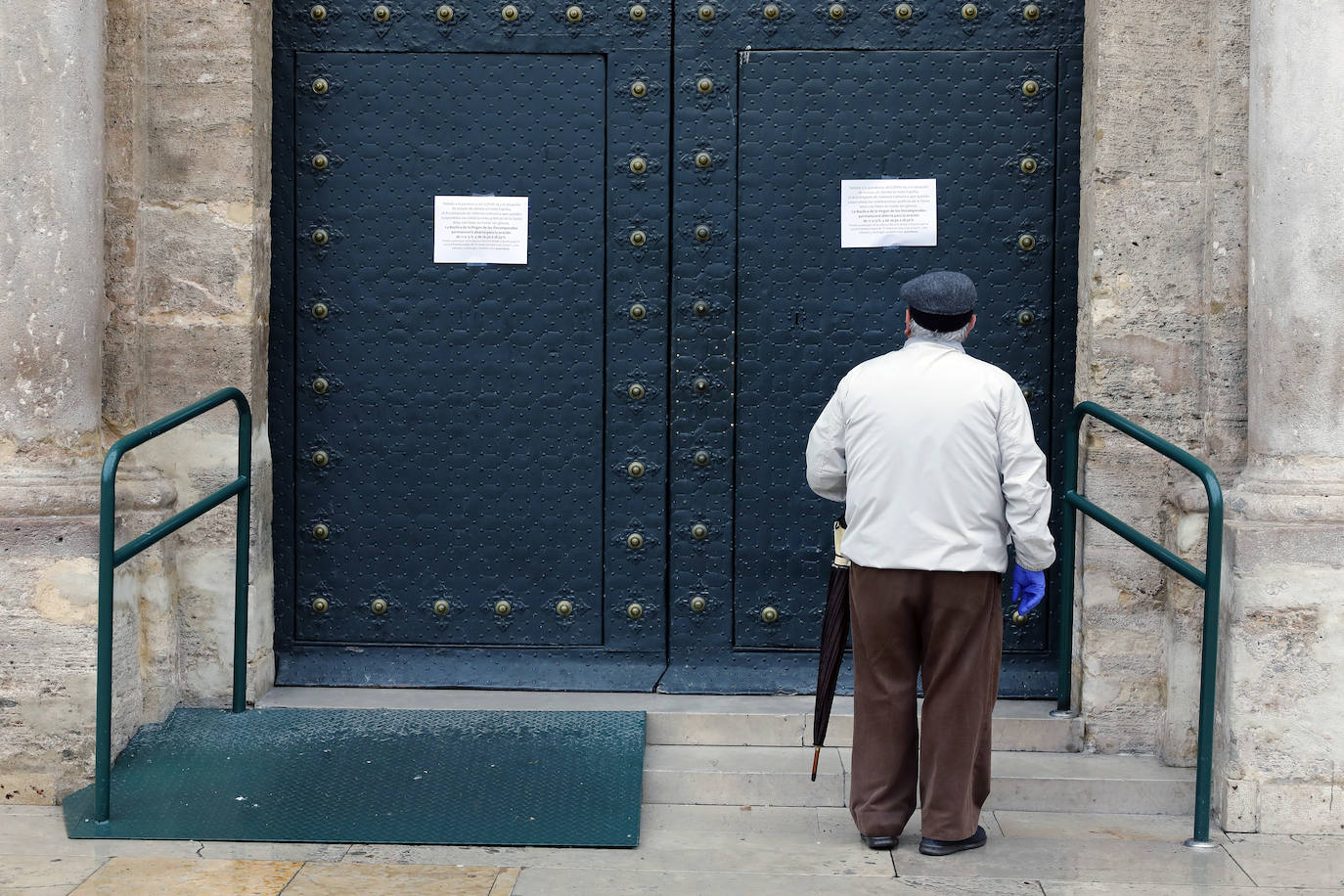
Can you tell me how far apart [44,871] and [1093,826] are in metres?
2.81

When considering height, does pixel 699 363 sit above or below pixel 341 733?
above

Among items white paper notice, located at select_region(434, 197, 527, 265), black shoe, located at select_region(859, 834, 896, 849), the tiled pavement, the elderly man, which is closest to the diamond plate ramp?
the tiled pavement

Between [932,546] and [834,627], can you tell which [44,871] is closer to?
[834,627]

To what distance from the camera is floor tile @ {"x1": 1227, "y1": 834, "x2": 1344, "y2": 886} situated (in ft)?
Result: 12.8

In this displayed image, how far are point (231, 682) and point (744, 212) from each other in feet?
7.33

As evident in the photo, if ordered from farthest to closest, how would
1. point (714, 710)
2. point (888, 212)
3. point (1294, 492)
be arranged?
point (888, 212), point (714, 710), point (1294, 492)

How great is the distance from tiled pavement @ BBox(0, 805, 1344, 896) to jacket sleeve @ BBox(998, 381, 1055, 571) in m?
0.81

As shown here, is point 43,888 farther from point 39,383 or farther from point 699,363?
point 699,363

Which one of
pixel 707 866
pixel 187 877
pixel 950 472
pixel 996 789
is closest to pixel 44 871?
pixel 187 877

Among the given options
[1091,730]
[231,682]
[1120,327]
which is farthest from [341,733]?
[1120,327]

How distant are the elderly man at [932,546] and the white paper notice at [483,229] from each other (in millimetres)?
1462

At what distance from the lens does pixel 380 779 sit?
14.4ft

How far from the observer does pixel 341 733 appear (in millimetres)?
4672

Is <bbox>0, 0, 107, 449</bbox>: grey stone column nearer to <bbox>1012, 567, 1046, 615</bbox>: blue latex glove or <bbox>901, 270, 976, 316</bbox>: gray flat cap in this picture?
<bbox>901, 270, 976, 316</bbox>: gray flat cap
